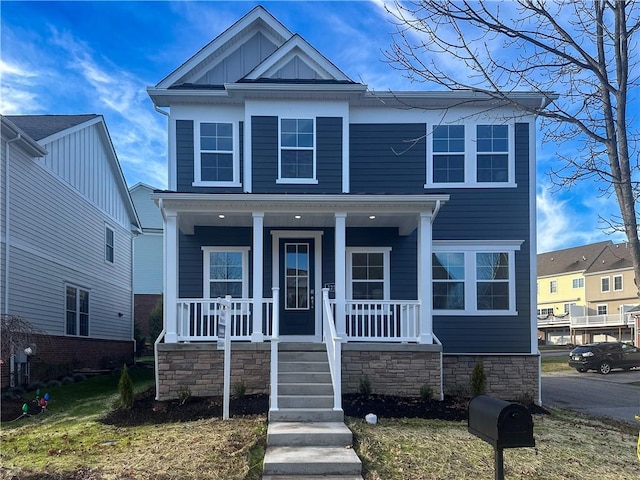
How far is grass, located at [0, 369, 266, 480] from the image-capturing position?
5.54 meters

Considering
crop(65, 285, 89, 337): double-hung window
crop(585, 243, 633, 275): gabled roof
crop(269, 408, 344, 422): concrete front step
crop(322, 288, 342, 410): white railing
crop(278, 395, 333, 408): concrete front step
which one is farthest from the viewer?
crop(585, 243, 633, 275): gabled roof

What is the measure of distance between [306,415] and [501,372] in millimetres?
5554

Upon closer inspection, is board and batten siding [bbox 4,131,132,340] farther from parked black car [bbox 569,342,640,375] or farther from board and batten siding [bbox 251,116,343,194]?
parked black car [bbox 569,342,640,375]

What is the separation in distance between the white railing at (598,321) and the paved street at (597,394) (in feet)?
47.6

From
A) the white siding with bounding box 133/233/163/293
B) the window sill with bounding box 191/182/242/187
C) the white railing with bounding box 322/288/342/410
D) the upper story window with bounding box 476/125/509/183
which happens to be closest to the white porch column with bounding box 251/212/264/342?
the white railing with bounding box 322/288/342/410

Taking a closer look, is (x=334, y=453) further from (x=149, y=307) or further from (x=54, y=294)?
(x=149, y=307)

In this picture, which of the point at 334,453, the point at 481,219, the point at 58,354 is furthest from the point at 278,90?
the point at 58,354

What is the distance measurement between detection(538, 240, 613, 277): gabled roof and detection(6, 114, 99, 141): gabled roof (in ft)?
126

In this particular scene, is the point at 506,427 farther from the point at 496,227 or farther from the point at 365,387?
the point at 496,227

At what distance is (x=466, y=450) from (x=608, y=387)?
12.9 meters

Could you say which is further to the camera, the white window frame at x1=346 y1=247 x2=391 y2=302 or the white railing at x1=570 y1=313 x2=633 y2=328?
the white railing at x1=570 y1=313 x2=633 y2=328

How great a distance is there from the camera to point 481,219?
1170 cm

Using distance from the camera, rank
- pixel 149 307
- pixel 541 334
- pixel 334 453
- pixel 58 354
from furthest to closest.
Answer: pixel 541 334 → pixel 149 307 → pixel 58 354 → pixel 334 453

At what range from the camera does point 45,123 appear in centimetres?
1527
